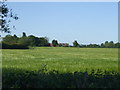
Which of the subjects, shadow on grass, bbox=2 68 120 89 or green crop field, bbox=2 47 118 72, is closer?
shadow on grass, bbox=2 68 120 89

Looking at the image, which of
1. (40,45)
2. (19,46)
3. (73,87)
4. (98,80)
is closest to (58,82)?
(73,87)

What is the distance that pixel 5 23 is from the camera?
10.8m

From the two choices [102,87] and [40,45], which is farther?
[40,45]

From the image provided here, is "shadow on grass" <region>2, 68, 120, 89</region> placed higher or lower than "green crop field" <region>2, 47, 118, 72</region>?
higher

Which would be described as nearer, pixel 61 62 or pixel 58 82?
pixel 58 82

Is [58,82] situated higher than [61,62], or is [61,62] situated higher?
[58,82]

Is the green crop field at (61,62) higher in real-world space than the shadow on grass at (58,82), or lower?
lower

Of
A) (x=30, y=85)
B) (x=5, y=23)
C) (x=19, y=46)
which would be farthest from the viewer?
(x=19, y=46)

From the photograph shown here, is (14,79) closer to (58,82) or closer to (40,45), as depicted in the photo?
(58,82)

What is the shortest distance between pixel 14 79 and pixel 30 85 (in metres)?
1.15

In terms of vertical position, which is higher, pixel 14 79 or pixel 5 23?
pixel 5 23

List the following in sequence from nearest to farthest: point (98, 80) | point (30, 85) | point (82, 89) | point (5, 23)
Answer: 1. point (82, 89)
2. point (30, 85)
3. point (98, 80)
4. point (5, 23)

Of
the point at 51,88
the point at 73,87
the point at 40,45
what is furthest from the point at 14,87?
the point at 40,45

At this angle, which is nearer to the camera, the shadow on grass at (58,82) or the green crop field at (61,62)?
the shadow on grass at (58,82)
